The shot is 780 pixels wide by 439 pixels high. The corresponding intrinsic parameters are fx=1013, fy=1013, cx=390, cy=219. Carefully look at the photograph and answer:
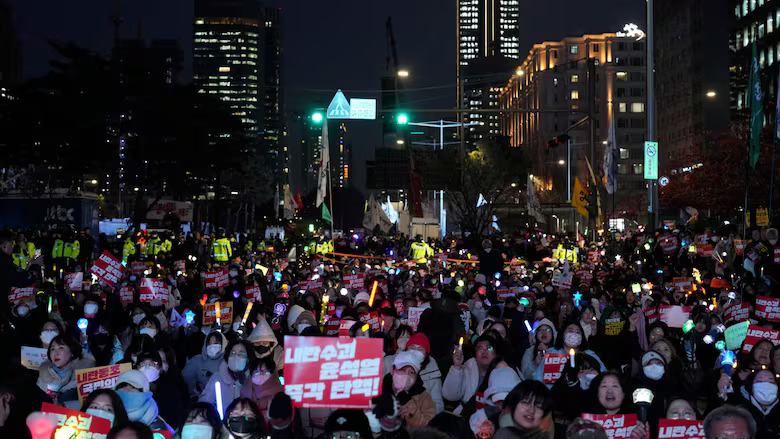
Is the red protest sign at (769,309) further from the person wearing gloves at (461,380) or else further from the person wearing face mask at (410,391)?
the person wearing face mask at (410,391)

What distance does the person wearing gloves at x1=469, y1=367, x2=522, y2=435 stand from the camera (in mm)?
7906

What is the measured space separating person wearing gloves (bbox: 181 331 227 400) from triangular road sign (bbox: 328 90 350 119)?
518 inches

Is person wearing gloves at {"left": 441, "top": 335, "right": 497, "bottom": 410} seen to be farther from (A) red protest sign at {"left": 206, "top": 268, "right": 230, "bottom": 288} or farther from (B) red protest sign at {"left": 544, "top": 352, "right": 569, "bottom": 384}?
(A) red protest sign at {"left": 206, "top": 268, "right": 230, "bottom": 288}

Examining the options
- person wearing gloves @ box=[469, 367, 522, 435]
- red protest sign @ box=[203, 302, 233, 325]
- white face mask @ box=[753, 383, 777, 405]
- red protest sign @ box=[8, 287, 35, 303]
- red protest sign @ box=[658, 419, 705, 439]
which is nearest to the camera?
red protest sign @ box=[658, 419, 705, 439]

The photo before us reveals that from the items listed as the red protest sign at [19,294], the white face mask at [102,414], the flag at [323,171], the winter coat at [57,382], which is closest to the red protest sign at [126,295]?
the red protest sign at [19,294]

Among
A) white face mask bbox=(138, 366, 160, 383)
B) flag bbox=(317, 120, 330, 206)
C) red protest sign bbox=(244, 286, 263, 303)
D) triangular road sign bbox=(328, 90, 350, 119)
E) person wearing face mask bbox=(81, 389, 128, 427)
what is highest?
triangular road sign bbox=(328, 90, 350, 119)

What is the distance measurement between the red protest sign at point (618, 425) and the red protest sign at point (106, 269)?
1149cm

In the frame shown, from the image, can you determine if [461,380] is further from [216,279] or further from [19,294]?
[216,279]

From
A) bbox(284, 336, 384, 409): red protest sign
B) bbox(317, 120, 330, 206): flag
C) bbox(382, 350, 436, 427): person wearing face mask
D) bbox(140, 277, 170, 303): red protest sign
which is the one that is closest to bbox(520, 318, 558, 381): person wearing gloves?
bbox(382, 350, 436, 427): person wearing face mask

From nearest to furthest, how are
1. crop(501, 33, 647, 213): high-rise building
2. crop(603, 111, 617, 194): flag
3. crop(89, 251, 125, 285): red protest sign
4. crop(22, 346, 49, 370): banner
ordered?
crop(22, 346, 49, 370): banner → crop(89, 251, 125, 285): red protest sign → crop(603, 111, 617, 194): flag → crop(501, 33, 647, 213): high-rise building

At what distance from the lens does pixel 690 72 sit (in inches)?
3967

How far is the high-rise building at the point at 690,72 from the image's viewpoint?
9375cm

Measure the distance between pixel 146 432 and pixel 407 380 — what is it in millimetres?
2173

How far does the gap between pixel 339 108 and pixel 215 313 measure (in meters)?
10.8
